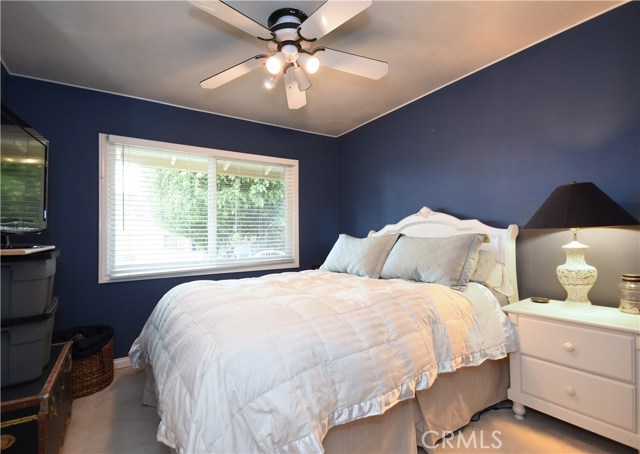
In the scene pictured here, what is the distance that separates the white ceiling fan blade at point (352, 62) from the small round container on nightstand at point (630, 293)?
181 centimetres

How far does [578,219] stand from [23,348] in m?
2.89

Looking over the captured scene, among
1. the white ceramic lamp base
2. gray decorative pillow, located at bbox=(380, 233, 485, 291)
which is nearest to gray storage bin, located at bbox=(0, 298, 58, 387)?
gray decorative pillow, located at bbox=(380, 233, 485, 291)

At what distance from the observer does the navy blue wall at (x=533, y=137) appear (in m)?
1.92

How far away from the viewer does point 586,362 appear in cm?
168

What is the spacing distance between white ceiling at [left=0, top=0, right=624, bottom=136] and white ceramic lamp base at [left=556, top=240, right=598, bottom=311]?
4.87 ft

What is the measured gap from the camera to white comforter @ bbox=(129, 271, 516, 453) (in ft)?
3.62

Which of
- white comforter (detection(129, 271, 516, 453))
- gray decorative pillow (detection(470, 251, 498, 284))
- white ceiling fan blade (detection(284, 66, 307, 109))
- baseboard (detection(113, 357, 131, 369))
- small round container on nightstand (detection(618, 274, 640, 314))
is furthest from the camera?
baseboard (detection(113, 357, 131, 369))

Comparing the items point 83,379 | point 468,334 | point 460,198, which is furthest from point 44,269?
point 460,198

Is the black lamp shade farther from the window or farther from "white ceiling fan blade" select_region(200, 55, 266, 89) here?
the window

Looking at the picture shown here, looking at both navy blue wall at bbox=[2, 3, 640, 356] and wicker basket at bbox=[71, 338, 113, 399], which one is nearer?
navy blue wall at bbox=[2, 3, 640, 356]

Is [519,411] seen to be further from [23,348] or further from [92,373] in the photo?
[92,373]

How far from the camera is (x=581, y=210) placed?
174 centimetres

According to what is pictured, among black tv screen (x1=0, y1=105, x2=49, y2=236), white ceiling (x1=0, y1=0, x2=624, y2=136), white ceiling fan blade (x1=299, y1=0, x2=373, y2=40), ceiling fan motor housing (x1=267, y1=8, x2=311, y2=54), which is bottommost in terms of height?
black tv screen (x1=0, y1=105, x2=49, y2=236)

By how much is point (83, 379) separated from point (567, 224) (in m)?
3.38
